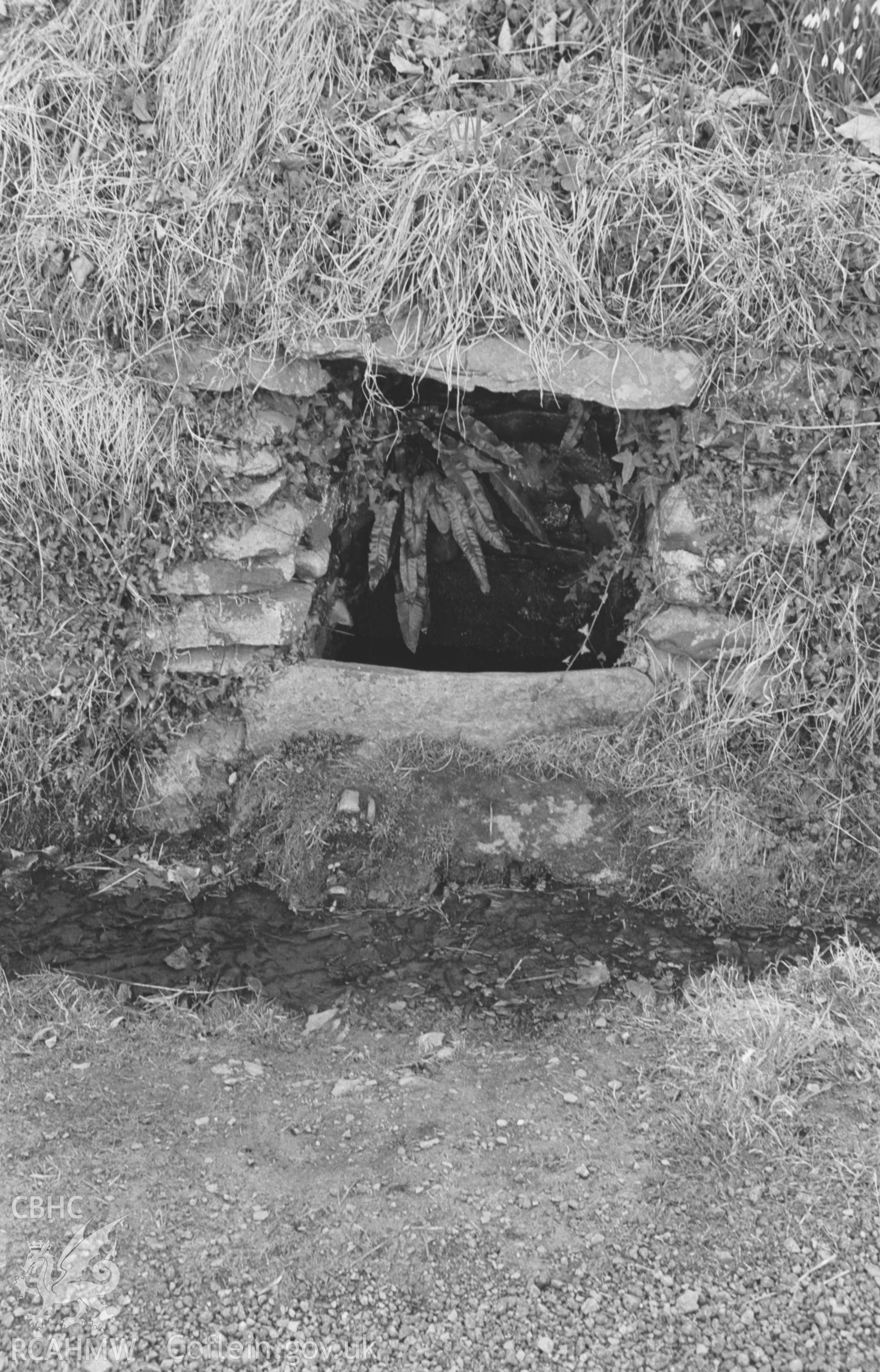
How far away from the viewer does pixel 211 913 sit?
176 inches

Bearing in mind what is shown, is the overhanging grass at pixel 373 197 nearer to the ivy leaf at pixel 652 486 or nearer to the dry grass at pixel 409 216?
the dry grass at pixel 409 216

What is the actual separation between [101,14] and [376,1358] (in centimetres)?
468

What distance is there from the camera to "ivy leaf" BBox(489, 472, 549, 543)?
5.29 meters

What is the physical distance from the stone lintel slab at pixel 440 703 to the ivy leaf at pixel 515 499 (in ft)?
2.87

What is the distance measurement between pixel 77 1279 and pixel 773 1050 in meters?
1.96

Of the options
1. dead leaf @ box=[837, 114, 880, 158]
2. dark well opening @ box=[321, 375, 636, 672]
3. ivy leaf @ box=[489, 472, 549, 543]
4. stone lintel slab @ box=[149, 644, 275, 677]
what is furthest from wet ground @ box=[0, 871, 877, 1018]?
dead leaf @ box=[837, 114, 880, 158]

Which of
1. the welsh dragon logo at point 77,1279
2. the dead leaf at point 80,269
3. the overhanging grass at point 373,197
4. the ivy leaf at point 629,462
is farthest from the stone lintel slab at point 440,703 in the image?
the welsh dragon logo at point 77,1279

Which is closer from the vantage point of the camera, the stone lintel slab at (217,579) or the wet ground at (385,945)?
the wet ground at (385,945)

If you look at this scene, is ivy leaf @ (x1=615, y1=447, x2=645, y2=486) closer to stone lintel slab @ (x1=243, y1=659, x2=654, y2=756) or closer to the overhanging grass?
the overhanging grass

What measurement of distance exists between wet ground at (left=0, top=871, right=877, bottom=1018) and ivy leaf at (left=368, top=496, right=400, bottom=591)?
4.97ft

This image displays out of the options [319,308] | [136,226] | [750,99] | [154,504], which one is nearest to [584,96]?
[750,99]

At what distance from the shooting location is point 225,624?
4.79 meters

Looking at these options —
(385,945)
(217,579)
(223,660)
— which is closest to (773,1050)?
(385,945)

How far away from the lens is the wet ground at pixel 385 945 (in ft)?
13.2
